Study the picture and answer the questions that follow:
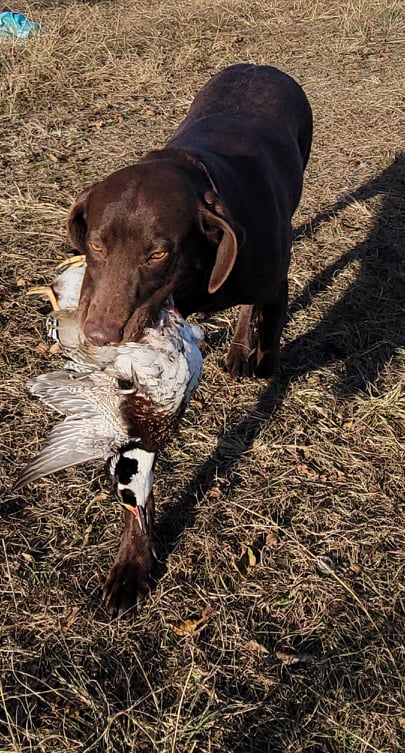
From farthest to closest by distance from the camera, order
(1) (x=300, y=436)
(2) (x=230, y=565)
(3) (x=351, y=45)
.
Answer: (3) (x=351, y=45)
(1) (x=300, y=436)
(2) (x=230, y=565)

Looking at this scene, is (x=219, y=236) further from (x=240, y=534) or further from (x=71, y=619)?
(x=71, y=619)

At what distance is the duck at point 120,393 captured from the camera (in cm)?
190

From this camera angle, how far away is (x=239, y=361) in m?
3.25

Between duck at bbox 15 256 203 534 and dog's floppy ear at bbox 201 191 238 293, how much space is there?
0.17 metres

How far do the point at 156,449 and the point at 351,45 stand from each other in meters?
6.33

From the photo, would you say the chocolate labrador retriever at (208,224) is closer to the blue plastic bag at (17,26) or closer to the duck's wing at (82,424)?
the duck's wing at (82,424)

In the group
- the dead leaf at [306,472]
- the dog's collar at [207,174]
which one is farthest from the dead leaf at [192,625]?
the dog's collar at [207,174]

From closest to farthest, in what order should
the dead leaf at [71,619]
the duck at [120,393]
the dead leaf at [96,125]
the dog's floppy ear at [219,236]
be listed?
the duck at [120,393] < the dog's floppy ear at [219,236] < the dead leaf at [71,619] < the dead leaf at [96,125]

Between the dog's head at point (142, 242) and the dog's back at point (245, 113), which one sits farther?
the dog's back at point (245, 113)

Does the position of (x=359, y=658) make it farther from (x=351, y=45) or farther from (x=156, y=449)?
(x=351, y=45)

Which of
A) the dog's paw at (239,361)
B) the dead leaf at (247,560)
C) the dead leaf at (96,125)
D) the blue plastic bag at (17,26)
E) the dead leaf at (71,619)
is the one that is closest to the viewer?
the dead leaf at (71,619)

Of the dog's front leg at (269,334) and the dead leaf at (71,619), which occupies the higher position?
the dog's front leg at (269,334)

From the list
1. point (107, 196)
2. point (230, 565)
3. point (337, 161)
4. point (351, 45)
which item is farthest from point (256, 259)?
point (351, 45)

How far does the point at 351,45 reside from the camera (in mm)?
7133
